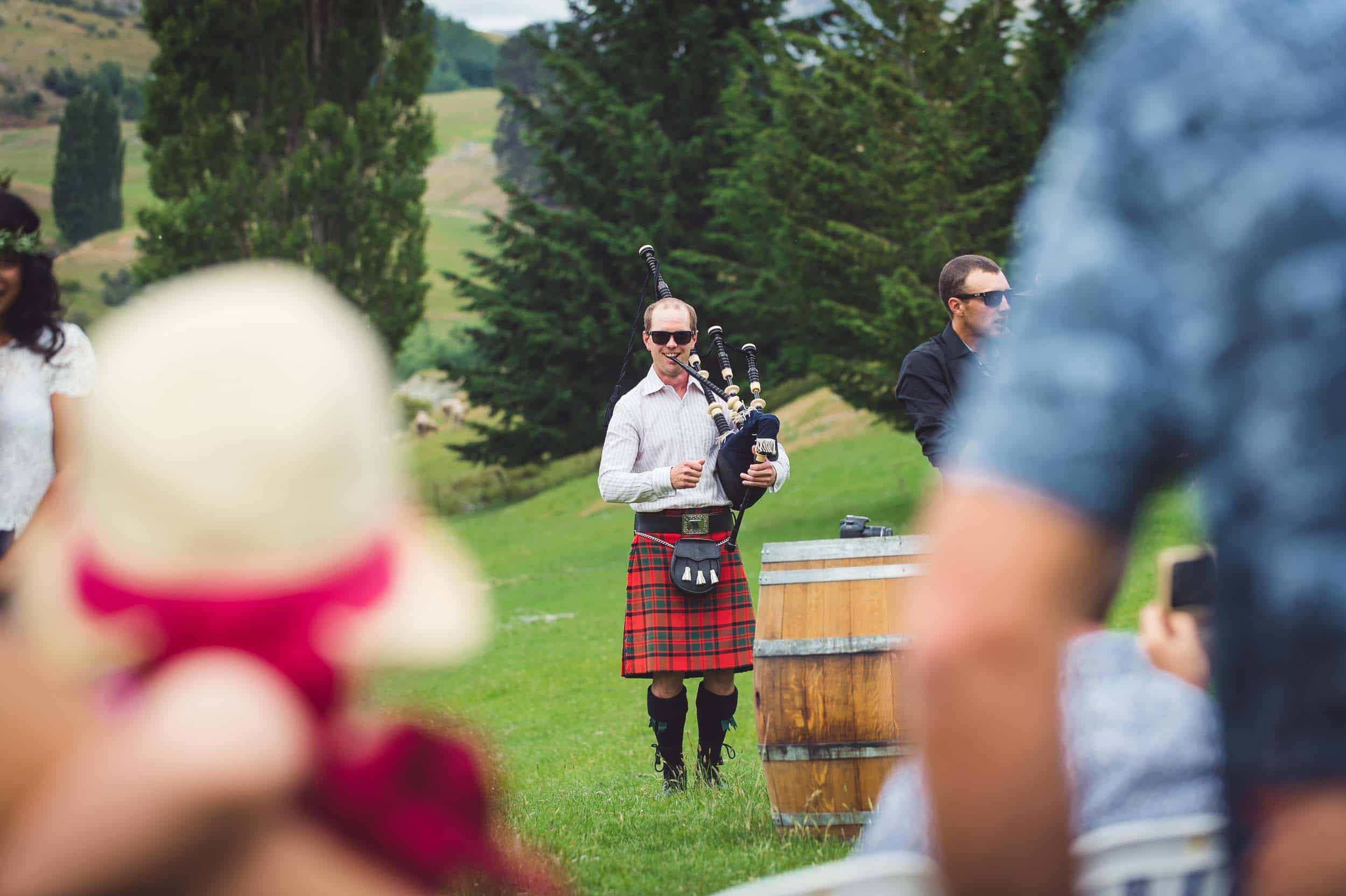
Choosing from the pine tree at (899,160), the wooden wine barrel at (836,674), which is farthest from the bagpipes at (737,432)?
the pine tree at (899,160)

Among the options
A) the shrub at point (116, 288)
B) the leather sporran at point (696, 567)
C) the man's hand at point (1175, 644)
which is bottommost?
the shrub at point (116, 288)

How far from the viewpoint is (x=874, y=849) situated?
142 centimetres

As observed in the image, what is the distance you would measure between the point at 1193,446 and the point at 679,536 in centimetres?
496

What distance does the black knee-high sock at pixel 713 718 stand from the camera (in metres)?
6.02

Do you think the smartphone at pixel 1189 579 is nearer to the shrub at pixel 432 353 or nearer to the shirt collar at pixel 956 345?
the shirt collar at pixel 956 345

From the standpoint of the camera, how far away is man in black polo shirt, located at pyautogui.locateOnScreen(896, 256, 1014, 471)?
498 centimetres

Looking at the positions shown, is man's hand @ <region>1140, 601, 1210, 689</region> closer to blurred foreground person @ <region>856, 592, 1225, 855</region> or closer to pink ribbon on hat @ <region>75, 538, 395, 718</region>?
blurred foreground person @ <region>856, 592, 1225, 855</region>

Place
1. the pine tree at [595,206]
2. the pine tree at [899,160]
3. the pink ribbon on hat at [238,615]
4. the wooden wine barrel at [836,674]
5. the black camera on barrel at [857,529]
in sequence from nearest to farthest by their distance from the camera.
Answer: the pink ribbon on hat at [238,615]
the wooden wine barrel at [836,674]
the black camera on barrel at [857,529]
the pine tree at [899,160]
the pine tree at [595,206]

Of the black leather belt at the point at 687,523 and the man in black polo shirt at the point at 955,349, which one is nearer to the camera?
the man in black polo shirt at the point at 955,349

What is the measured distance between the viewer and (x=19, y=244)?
3.61 meters

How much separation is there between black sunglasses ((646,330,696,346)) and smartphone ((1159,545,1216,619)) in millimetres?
4619

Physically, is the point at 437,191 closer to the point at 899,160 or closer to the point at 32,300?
the point at 899,160

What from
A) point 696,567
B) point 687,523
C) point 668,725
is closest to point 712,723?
point 668,725

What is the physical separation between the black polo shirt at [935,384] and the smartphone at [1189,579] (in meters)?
3.62
